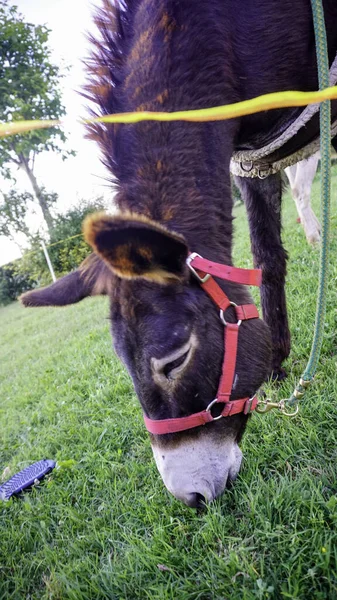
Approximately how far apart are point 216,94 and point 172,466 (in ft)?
5.31

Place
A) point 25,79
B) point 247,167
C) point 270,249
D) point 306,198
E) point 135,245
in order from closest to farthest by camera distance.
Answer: point 135,245 < point 247,167 < point 270,249 < point 306,198 < point 25,79

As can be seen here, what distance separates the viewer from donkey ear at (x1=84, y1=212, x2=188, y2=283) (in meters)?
1.07

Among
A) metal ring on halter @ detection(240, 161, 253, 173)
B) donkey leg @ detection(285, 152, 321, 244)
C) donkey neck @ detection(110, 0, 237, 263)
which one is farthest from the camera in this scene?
donkey leg @ detection(285, 152, 321, 244)

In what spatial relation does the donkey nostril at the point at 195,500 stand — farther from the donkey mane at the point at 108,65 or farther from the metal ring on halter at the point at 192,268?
the donkey mane at the point at 108,65

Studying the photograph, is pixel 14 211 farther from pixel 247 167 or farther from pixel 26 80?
pixel 247 167

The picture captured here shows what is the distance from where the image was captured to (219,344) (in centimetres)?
154

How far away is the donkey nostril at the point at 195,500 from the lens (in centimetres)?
154

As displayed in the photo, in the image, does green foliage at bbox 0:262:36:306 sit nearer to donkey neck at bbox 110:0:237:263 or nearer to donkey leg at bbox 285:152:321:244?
donkey leg at bbox 285:152:321:244

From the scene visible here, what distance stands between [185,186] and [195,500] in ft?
4.29

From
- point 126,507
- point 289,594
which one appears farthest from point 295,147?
point 126,507

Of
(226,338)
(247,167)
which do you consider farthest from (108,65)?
(226,338)

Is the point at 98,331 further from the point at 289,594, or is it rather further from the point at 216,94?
the point at 289,594

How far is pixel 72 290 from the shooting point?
1.83 m

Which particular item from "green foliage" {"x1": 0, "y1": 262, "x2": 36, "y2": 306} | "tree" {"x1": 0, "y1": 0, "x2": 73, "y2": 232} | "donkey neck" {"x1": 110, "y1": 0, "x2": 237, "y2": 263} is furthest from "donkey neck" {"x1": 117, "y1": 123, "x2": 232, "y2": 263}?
"green foliage" {"x1": 0, "y1": 262, "x2": 36, "y2": 306}
